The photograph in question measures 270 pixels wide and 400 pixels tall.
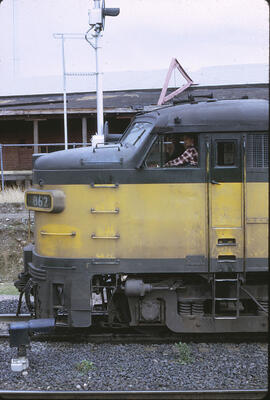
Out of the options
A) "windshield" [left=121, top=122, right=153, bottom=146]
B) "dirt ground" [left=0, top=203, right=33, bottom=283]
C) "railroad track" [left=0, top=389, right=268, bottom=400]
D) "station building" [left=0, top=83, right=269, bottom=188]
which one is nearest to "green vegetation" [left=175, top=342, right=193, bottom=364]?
"railroad track" [left=0, top=389, right=268, bottom=400]

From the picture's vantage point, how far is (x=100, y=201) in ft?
20.4

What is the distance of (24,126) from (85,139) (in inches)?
147

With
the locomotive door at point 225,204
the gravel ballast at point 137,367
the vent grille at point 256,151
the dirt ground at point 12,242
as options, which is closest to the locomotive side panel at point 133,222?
the locomotive door at point 225,204

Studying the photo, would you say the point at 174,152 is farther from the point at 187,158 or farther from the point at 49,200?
the point at 49,200

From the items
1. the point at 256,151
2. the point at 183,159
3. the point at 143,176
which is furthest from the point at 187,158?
the point at 256,151

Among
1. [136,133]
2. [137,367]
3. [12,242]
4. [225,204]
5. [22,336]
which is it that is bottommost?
[137,367]

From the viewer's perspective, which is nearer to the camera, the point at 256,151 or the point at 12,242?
the point at 256,151

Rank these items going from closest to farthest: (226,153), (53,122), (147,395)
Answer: (147,395) < (226,153) < (53,122)

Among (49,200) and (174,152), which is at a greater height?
(174,152)

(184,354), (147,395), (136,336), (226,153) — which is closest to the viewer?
(147,395)

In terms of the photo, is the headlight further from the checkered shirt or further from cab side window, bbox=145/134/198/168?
the checkered shirt

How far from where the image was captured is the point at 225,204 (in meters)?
6.10

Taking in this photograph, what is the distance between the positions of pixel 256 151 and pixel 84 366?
3517mm

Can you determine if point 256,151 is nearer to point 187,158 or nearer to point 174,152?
point 187,158
